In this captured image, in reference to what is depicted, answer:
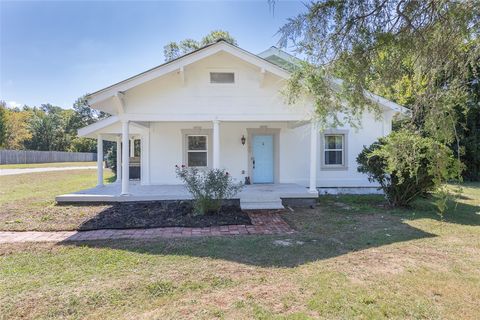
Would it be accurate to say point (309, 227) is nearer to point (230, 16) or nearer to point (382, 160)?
point (382, 160)

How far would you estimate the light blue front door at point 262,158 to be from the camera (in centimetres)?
1255

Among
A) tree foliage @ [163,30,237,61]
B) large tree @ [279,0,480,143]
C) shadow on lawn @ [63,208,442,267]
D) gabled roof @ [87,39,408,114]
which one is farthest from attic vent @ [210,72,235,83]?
tree foliage @ [163,30,237,61]

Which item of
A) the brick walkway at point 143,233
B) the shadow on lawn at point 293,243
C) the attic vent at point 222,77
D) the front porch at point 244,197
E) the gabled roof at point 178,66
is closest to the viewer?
the shadow on lawn at point 293,243

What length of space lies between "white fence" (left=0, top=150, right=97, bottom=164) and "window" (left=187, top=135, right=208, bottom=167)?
114 feet

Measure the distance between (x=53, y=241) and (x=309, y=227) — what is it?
18.2 feet

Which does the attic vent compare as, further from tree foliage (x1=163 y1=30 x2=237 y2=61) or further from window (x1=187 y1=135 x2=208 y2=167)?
tree foliage (x1=163 y1=30 x2=237 y2=61)

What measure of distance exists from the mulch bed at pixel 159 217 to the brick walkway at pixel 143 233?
310mm

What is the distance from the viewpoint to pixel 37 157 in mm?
42375

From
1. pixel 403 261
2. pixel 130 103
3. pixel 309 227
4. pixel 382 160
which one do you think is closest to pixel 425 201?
pixel 382 160

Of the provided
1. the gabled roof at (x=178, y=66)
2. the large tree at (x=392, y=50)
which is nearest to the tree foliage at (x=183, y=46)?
the gabled roof at (x=178, y=66)

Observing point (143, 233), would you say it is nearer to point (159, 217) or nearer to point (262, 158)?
point (159, 217)

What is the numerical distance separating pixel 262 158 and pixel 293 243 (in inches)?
271

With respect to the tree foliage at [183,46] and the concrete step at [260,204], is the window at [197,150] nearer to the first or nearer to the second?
the concrete step at [260,204]

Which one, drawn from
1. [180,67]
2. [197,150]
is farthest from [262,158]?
[180,67]
